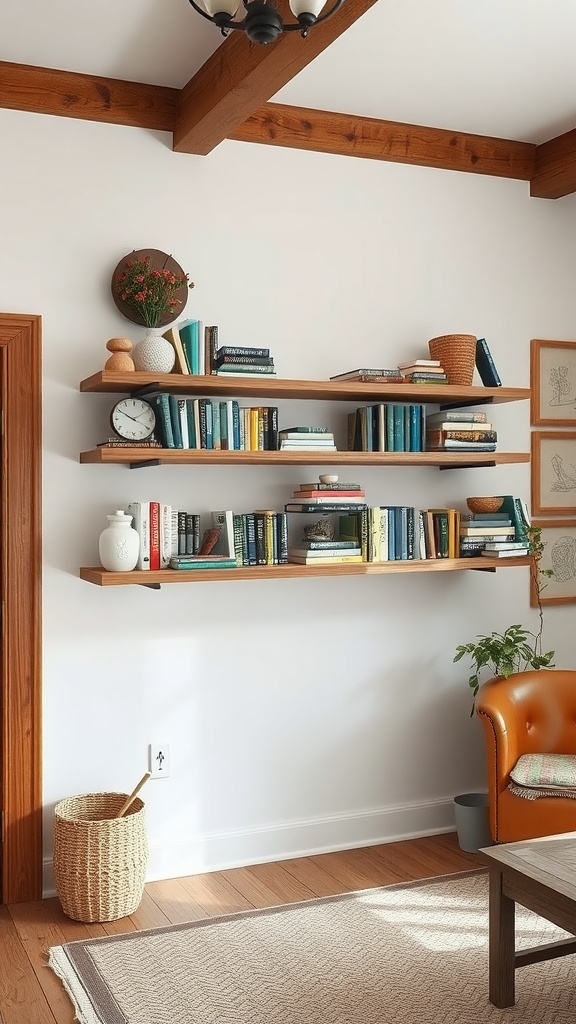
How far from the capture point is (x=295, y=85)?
Result: 331cm

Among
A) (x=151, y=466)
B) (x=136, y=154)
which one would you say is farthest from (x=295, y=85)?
(x=151, y=466)

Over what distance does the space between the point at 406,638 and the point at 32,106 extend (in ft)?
7.71

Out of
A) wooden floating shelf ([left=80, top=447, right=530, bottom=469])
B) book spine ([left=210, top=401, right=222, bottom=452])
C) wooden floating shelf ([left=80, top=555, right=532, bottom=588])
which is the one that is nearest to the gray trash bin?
wooden floating shelf ([left=80, top=555, right=532, bottom=588])

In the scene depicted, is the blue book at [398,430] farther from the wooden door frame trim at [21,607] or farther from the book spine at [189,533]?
the wooden door frame trim at [21,607]

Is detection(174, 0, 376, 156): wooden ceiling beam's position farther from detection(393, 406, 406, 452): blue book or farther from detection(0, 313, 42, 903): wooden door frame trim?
detection(393, 406, 406, 452): blue book

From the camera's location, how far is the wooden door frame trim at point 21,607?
3.13 meters

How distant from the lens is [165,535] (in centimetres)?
319

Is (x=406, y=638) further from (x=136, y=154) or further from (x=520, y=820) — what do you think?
(x=136, y=154)

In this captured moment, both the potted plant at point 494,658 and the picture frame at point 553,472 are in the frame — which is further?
the picture frame at point 553,472

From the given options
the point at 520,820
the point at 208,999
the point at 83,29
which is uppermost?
the point at 83,29

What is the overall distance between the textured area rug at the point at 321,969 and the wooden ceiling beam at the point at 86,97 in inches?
104

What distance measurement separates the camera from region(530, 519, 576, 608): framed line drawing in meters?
4.05

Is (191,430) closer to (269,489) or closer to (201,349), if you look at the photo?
(201,349)

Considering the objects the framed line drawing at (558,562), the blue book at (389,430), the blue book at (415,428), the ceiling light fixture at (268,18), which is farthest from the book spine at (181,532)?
the ceiling light fixture at (268,18)
